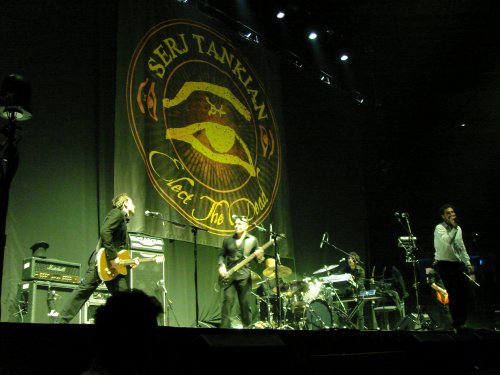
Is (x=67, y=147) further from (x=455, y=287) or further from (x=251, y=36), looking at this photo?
(x=455, y=287)

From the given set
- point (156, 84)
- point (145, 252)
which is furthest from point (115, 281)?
point (156, 84)

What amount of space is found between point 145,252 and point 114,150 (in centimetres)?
172

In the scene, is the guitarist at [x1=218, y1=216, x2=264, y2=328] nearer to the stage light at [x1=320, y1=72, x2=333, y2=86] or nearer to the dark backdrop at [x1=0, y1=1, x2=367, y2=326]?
the dark backdrop at [x1=0, y1=1, x2=367, y2=326]

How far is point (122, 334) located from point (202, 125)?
7.93 m

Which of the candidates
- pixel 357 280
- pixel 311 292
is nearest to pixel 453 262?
pixel 311 292

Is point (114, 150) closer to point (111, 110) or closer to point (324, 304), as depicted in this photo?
point (111, 110)

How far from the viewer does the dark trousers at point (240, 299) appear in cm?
789

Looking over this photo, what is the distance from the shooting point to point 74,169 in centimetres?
796

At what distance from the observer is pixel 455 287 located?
6.84 m

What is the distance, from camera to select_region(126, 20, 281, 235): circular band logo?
867cm

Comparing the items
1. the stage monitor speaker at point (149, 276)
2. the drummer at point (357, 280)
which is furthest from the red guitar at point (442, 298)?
the stage monitor speaker at point (149, 276)

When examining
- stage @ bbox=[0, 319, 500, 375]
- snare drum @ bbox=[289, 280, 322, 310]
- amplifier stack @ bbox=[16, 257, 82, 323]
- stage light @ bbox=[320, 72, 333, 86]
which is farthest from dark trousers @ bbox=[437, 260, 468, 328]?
stage light @ bbox=[320, 72, 333, 86]

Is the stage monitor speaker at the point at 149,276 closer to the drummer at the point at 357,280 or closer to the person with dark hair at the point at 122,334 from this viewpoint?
the drummer at the point at 357,280

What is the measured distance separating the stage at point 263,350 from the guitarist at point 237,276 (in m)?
3.32
